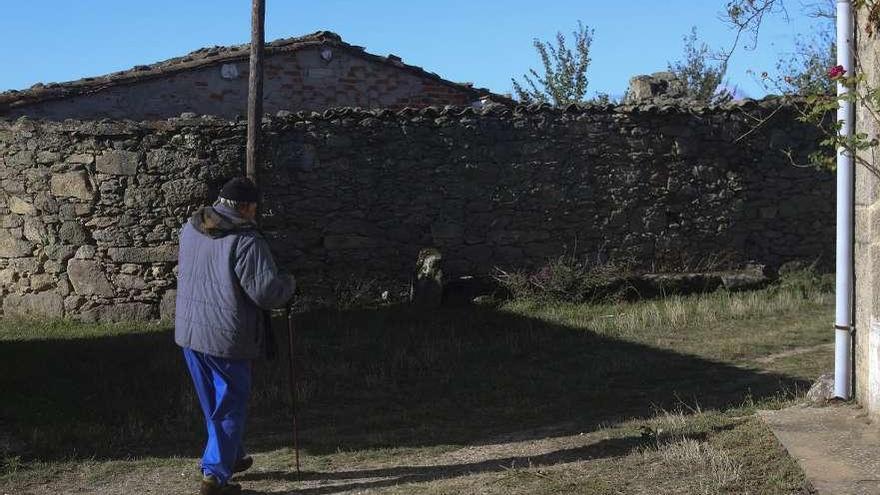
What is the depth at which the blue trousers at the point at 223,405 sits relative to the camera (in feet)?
17.6

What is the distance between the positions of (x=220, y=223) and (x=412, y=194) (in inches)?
318

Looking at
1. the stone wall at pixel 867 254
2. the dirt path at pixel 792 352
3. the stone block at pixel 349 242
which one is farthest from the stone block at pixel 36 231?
the stone wall at pixel 867 254

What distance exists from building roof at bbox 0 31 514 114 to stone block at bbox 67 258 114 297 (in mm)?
3808

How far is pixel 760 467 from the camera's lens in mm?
5098

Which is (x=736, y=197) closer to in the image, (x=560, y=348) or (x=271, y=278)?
(x=560, y=348)

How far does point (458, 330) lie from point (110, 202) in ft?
15.2

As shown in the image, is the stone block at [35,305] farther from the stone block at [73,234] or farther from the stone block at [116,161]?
the stone block at [116,161]

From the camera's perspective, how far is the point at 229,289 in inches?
209

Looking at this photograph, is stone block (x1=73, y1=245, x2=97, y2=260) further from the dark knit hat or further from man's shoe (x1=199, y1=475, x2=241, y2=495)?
man's shoe (x1=199, y1=475, x2=241, y2=495)

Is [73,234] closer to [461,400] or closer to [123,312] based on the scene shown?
[123,312]

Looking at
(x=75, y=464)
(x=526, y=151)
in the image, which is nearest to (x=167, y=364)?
(x=75, y=464)

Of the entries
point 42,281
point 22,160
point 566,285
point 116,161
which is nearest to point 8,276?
point 42,281

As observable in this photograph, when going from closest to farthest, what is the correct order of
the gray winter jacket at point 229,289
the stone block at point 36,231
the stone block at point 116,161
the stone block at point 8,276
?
the gray winter jacket at point 229,289 → the stone block at point 116,161 → the stone block at point 36,231 → the stone block at point 8,276

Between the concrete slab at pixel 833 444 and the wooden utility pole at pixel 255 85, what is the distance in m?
7.19
